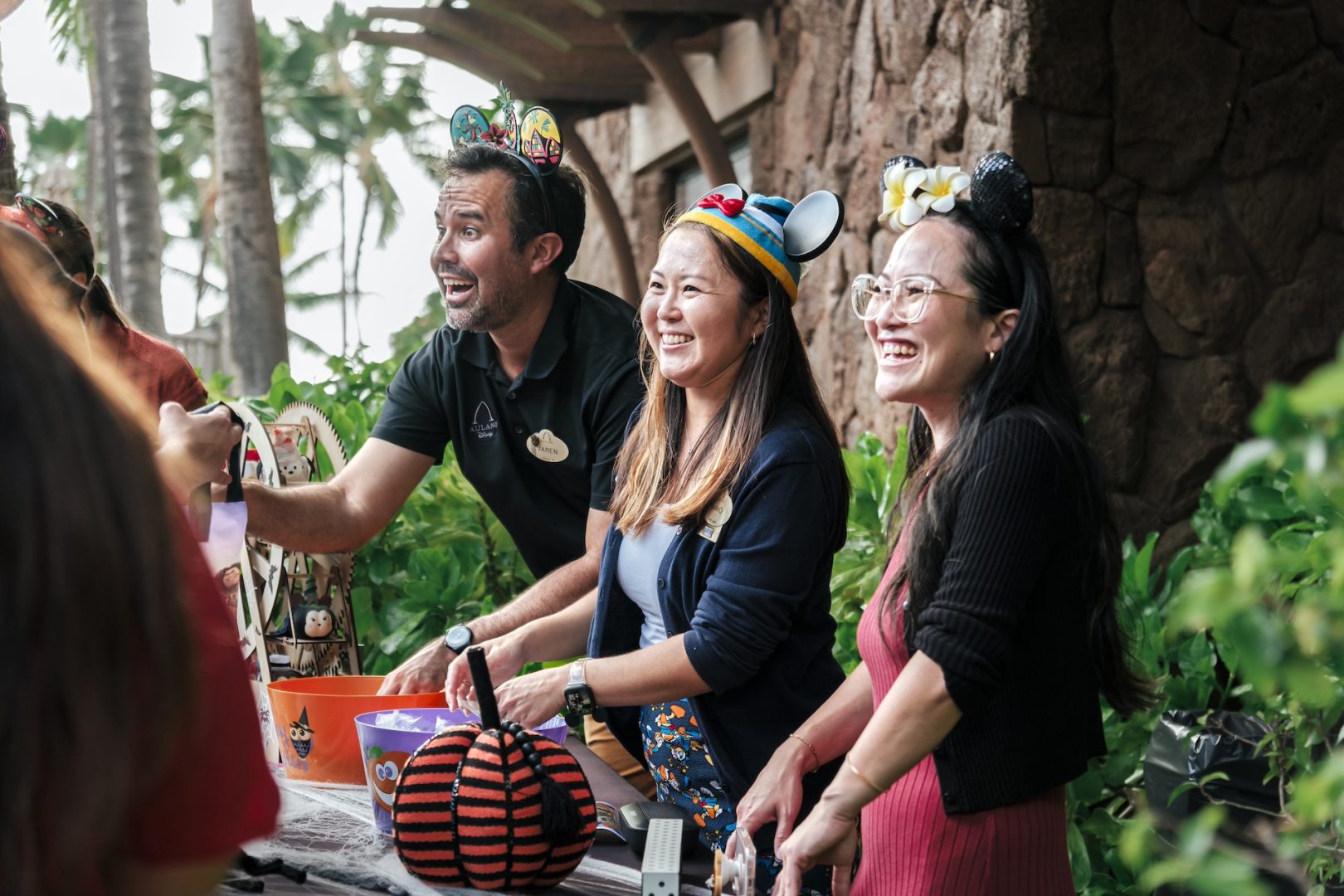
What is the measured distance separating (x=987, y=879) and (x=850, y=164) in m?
4.00

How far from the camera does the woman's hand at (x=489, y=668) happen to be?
2.03 metres

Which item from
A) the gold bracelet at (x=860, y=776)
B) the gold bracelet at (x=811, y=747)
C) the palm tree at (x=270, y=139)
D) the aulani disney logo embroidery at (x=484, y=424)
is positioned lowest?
the gold bracelet at (x=811, y=747)

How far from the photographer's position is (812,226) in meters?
2.24

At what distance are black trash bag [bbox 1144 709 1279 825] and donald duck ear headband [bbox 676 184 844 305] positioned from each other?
1415 mm

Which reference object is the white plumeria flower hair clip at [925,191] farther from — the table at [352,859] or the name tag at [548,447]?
the name tag at [548,447]

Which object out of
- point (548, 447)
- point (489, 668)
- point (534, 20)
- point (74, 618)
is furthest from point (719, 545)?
point (534, 20)

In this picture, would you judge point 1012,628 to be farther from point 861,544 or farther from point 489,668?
point 861,544

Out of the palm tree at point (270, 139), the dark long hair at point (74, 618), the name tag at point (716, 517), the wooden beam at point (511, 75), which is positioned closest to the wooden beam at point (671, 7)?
the wooden beam at point (511, 75)

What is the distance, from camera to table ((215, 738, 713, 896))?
163cm

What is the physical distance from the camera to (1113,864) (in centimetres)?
315

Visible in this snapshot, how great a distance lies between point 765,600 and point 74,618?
136 cm

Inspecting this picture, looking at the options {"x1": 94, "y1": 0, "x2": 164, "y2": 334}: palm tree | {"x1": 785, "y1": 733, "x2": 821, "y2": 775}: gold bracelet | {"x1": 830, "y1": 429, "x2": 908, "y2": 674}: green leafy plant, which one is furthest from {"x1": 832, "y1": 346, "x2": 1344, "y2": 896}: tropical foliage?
{"x1": 94, "y1": 0, "x2": 164, "y2": 334}: palm tree

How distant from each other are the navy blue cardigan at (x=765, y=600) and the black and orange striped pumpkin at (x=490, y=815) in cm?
46

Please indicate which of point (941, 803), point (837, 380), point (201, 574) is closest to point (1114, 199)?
point (837, 380)
